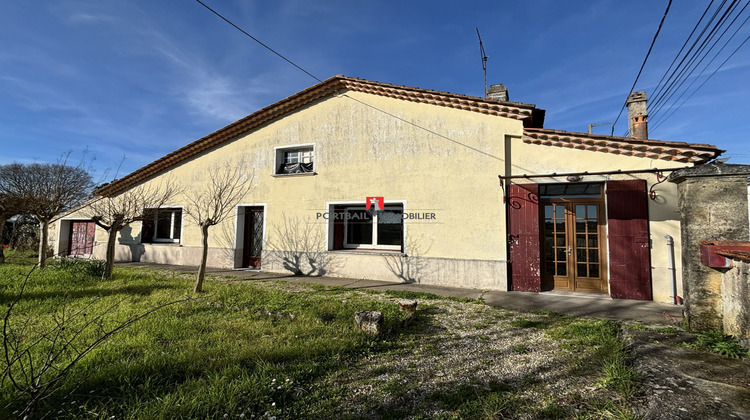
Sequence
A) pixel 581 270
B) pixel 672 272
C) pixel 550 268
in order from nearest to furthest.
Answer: pixel 672 272
pixel 581 270
pixel 550 268

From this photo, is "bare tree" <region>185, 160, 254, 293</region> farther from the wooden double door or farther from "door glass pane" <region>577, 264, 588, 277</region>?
"door glass pane" <region>577, 264, 588, 277</region>

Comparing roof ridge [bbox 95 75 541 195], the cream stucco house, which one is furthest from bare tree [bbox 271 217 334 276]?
roof ridge [bbox 95 75 541 195]

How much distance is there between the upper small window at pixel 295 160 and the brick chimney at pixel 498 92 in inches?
227

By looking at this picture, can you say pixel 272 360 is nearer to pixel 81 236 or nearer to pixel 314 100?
pixel 314 100

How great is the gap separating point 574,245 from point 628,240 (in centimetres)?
100

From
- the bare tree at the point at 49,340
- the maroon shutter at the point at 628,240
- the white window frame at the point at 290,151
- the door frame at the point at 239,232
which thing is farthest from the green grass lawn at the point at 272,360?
the white window frame at the point at 290,151

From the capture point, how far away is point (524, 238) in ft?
22.9

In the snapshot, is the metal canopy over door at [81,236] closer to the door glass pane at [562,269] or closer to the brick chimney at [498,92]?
the brick chimney at [498,92]

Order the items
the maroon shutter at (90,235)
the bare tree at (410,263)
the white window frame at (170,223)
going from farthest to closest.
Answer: the maroon shutter at (90,235) → the white window frame at (170,223) → the bare tree at (410,263)

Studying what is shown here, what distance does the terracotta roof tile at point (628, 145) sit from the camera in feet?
19.0

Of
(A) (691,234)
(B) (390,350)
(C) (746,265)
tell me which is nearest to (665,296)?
(A) (691,234)

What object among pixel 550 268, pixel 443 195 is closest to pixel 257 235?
pixel 443 195

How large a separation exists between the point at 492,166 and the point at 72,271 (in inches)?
420

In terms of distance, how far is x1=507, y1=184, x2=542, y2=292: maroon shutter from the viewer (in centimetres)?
687
